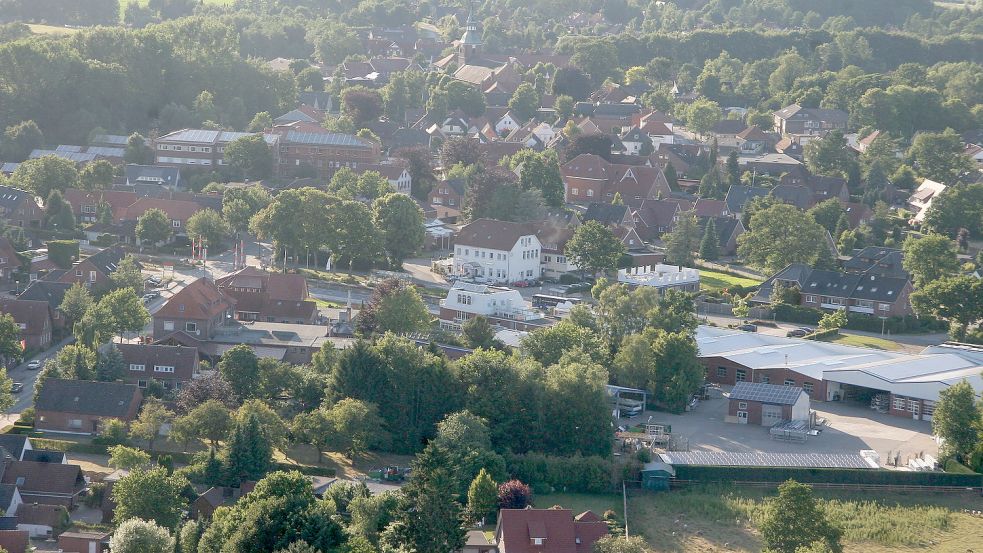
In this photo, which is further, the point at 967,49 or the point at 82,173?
the point at 967,49

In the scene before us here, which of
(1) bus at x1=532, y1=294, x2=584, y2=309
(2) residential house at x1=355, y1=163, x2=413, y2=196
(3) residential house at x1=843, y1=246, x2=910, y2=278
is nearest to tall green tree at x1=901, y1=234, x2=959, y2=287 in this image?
(3) residential house at x1=843, y1=246, x2=910, y2=278

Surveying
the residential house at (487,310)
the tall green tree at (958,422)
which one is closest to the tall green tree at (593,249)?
the residential house at (487,310)

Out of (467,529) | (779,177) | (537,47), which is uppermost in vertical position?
(537,47)

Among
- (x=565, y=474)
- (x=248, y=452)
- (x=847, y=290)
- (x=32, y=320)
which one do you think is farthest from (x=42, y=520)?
(x=847, y=290)

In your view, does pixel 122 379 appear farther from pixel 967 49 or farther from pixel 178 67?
pixel 967 49

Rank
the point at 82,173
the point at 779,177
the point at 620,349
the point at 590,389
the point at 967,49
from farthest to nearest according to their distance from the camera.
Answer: the point at 967,49
the point at 779,177
the point at 82,173
the point at 620,349
the point at 590,389

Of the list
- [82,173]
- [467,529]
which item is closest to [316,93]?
[82,173]

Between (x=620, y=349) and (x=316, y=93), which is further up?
(x=316, y=93)
